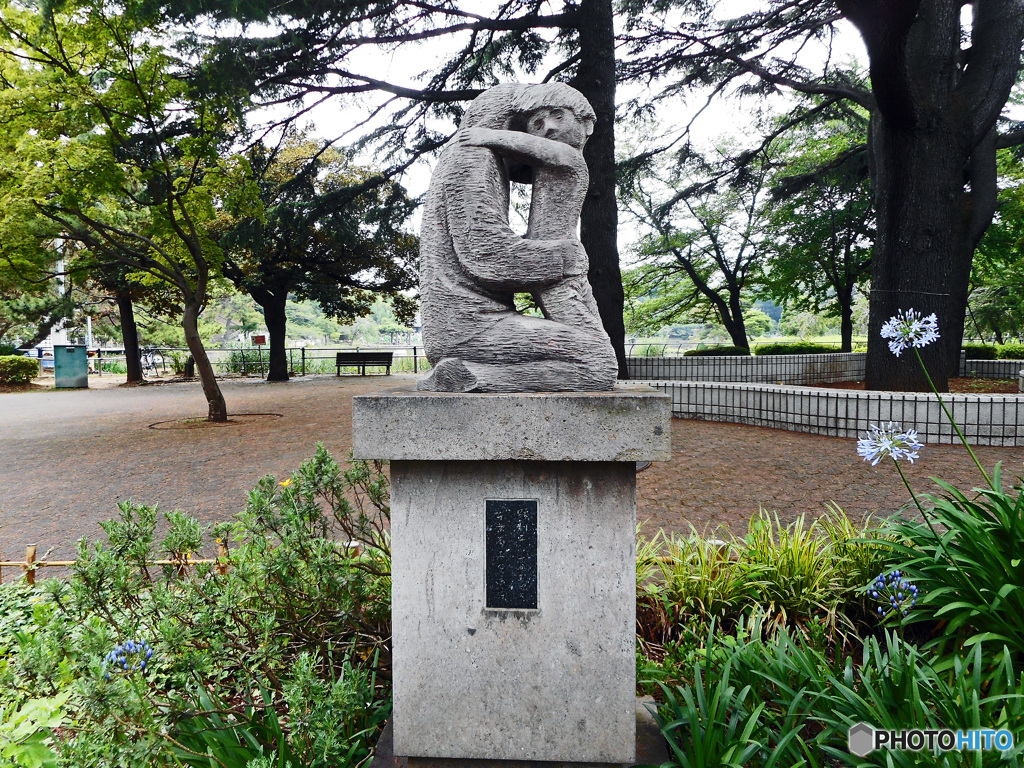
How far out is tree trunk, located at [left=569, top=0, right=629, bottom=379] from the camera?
8438 mm

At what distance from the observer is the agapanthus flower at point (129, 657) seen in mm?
1956

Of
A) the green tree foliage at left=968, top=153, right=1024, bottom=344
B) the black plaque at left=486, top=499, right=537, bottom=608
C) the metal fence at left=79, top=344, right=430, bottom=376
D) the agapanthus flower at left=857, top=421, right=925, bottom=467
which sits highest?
the green tree foliage at left=968, top=153, right=1024, bottom=344

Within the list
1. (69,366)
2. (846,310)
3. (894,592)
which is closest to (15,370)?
(69,366)

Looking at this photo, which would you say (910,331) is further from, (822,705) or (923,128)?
(923,128)

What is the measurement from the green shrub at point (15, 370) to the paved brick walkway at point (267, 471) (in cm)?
992

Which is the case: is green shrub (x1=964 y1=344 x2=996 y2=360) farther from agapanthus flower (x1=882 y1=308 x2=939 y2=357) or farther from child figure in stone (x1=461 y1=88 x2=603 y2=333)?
child figure in stone (x1=461 y1=88 x2=603 y2=333)

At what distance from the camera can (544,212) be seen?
2629 millimetres

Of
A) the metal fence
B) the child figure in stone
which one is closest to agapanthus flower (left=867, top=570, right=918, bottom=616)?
the child figure in stone

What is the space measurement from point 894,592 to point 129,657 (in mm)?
3381

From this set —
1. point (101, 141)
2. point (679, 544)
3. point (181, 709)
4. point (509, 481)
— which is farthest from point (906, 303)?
point (101, 141)

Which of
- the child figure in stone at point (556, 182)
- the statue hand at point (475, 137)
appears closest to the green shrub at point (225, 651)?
the child figure in stone at point (556, 182)

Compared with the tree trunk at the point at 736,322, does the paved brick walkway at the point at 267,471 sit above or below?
below

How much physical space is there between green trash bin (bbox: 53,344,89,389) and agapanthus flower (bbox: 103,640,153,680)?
843 inches

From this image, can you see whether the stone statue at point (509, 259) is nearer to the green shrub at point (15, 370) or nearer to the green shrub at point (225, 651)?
the green shrub at point (225, 651)
